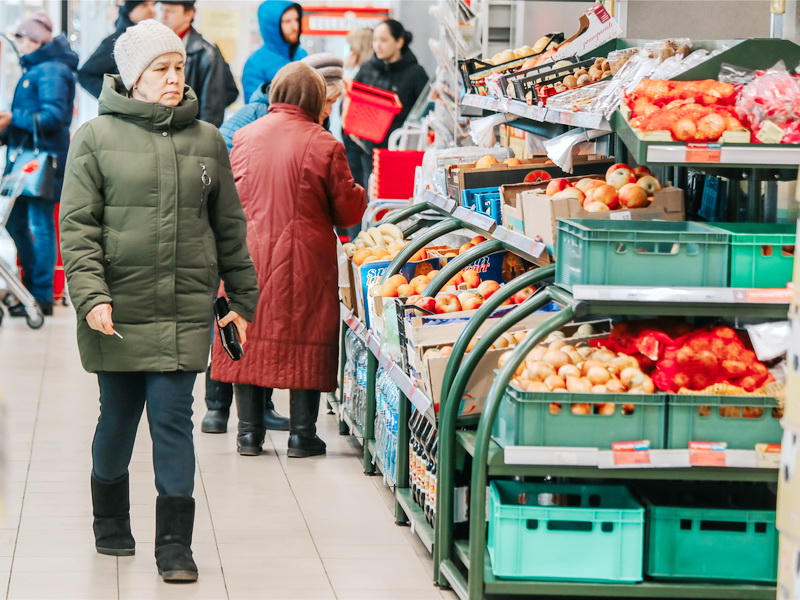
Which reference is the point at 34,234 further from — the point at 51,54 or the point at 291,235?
the point at 291,235

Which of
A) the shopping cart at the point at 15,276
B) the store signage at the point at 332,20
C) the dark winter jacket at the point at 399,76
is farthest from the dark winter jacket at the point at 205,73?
the store signage at the point at 332,20

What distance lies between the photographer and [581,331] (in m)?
3.86

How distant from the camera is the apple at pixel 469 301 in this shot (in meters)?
4.45

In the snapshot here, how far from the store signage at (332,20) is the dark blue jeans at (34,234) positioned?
15.5 ft

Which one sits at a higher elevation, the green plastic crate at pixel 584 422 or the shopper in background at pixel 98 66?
the shopper in background at pixel 98 66

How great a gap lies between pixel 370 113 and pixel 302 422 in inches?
173

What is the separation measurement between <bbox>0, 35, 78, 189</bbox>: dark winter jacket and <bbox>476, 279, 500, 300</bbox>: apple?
5.27m

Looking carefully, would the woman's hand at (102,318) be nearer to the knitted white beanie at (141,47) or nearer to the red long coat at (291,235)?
the knitted white beanie at (141,47)

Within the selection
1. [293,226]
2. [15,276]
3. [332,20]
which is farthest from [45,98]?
[332,20]

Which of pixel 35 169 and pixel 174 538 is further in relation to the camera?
pixel 35 169

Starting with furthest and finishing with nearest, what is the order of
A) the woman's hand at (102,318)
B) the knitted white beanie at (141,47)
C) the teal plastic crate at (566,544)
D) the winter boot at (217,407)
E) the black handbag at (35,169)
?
the black handbag at (35,169) → the winter boot at (217,407) → the knitted white beanie at (141,47) → the woman's hand at (102,318) → the teal plastic crate at (566,544)

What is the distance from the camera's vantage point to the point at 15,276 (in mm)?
8688

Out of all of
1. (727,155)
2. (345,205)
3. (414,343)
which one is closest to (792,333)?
(727,155)

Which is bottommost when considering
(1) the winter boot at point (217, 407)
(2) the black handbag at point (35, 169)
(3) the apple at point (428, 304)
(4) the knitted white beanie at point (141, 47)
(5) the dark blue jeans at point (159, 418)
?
(1) the winter boot at point (217, 407)
